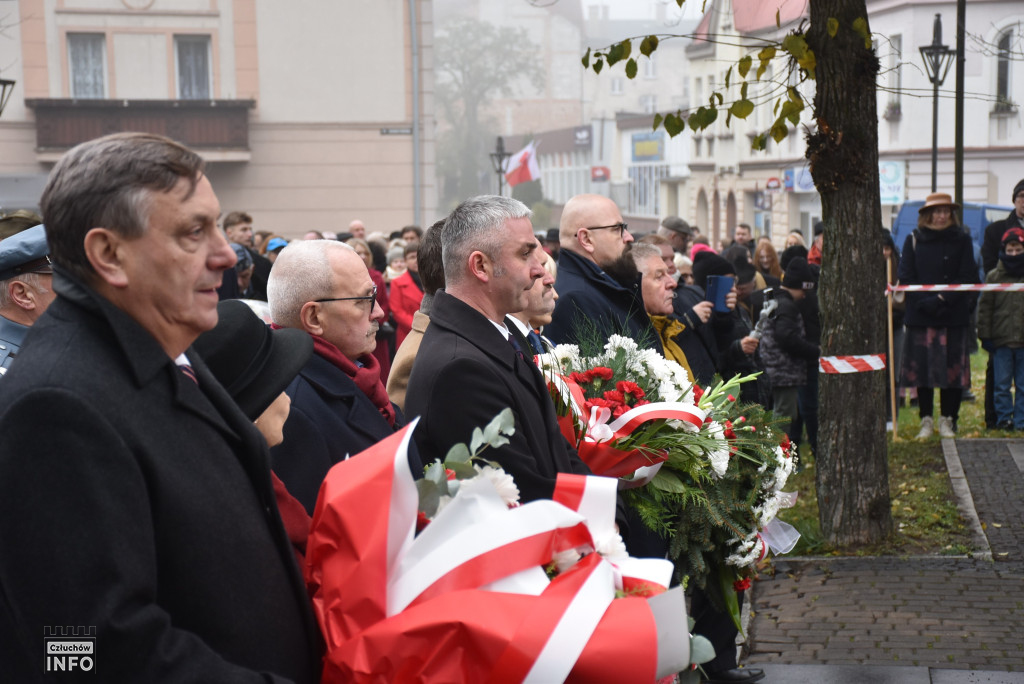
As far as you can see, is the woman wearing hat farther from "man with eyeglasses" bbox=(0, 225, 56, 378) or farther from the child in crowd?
"man with eyeglasses" bbox=(0, 225, 56, 378)

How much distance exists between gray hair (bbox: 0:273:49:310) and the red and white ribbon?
4.89 meters

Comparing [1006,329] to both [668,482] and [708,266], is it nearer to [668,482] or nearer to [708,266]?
[708,266]

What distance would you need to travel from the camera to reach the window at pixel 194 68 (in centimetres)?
2542

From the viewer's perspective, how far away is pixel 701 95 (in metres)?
45.0

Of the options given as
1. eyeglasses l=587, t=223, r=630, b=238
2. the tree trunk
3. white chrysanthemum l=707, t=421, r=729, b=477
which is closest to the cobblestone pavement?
the tree trunk

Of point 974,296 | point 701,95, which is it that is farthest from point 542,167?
point 974,296

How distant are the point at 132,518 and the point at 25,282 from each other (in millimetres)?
2500

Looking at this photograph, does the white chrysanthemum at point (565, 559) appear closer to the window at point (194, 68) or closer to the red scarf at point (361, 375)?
the red scarf at point (361, 375)

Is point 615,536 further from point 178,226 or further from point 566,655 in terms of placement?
point 178,226

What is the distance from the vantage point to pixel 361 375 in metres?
3.38

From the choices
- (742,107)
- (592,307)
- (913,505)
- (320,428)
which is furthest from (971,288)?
(320,428)

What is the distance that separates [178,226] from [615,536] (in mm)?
1131

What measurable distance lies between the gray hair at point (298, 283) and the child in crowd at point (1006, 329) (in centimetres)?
853

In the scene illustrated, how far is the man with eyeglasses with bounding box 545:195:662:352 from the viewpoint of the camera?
17.3 ft
